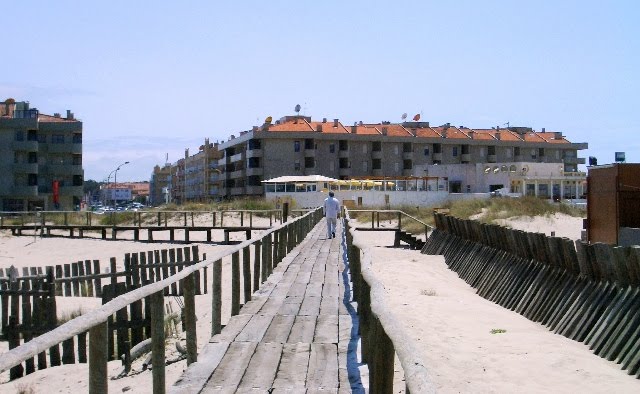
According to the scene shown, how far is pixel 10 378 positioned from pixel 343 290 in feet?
16.5

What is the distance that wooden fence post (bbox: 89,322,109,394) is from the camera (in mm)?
4070

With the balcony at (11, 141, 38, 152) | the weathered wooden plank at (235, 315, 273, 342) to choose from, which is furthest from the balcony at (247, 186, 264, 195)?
the weathered wooden plank at (235, 315, 273, 342)

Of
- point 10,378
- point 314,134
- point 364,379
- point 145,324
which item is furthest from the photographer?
A: point 314,134

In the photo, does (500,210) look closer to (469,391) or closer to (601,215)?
(601,215)

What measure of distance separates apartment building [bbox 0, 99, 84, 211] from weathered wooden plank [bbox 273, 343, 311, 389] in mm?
73832

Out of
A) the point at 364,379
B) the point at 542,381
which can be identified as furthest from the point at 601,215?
the point at 364,379

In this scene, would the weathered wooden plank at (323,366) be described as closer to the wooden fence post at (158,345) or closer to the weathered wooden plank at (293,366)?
the weathered wooden plank at (293,366)

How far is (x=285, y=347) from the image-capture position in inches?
284

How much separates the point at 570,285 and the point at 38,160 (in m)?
73.7

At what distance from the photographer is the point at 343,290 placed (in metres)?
11.1

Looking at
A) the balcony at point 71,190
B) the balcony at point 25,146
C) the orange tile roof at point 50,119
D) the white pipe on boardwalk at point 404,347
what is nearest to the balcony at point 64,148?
the balcony at point 25,146

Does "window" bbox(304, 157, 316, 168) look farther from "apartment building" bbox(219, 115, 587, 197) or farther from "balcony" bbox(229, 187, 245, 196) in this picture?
"balcony" bbox(229, 187, 245, 196)

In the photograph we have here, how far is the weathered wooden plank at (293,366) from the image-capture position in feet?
19.5

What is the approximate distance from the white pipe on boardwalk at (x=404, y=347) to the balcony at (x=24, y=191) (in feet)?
249
